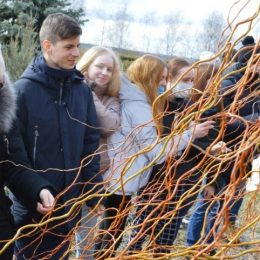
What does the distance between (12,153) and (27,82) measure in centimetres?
37

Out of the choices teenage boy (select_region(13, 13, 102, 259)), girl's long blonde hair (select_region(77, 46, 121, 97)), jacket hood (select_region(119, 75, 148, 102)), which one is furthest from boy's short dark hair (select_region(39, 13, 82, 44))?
jacket hood (select_region(119, 75, 148, 102))

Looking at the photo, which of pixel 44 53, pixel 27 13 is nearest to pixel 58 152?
pixel 44 53

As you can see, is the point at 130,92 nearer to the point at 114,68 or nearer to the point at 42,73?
the point at 114,68

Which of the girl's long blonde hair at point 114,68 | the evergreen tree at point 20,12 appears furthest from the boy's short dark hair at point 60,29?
the evergreen tree at point 20,12

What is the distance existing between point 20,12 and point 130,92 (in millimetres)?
6002

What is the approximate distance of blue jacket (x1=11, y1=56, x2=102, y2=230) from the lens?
5.58 ft

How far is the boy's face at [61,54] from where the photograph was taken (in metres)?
1.76

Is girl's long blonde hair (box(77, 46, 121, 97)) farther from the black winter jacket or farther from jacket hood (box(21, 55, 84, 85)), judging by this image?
the black winter jacket

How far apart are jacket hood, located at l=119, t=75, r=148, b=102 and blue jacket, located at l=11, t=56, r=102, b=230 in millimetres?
297

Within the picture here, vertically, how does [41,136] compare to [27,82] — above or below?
below

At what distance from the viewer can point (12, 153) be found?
58.4 inches

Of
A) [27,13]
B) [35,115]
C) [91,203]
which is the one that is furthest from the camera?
[27,13]

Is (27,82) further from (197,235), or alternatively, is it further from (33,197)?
(197,235)

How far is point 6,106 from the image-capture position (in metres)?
1.38
